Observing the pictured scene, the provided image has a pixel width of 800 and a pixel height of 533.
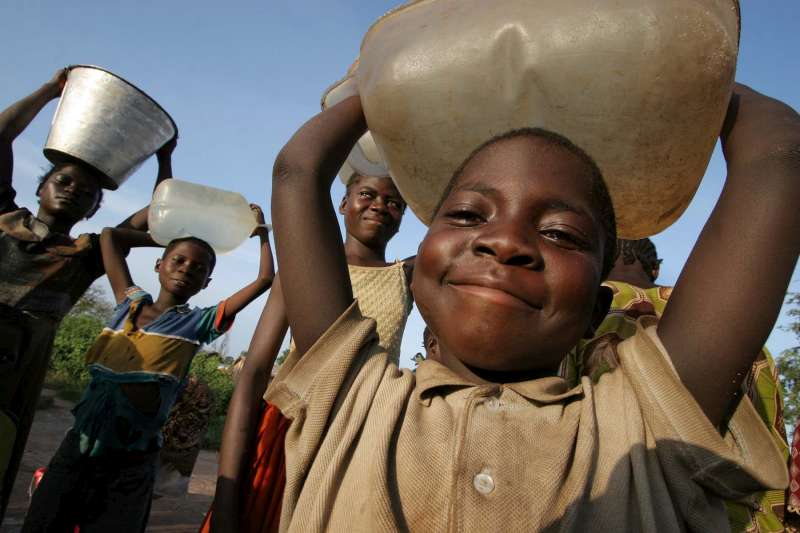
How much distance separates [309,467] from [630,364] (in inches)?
25.3

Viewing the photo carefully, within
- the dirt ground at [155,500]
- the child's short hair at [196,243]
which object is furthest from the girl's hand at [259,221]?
the dirt ground at [155,500]

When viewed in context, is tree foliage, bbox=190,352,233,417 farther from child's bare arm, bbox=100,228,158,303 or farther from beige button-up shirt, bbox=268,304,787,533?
beige button-up shirt, bbox=268,304,787,533

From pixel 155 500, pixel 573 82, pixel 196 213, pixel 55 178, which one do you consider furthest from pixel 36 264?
pixel 155 500

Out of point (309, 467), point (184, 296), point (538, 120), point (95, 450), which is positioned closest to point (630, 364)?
point (538, 120)

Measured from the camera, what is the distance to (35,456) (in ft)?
21.6

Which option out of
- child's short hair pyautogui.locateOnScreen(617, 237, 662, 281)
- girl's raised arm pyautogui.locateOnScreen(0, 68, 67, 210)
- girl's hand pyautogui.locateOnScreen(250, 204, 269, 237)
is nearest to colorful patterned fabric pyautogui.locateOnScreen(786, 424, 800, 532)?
child's short hair pyautogui.locateOnScreen(617, 237, 662, 281)

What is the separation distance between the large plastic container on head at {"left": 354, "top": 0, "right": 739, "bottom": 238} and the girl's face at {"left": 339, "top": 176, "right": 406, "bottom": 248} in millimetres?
1176

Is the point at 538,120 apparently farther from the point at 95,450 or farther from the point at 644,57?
the point at 95,450

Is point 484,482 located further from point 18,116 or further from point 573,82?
point 18,116

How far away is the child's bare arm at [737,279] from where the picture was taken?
94 cm

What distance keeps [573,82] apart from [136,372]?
2.80 m

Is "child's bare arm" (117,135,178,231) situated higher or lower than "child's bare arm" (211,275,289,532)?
higher

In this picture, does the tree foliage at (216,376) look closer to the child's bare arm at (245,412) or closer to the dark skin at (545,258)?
the child's bare arm at (245,412)

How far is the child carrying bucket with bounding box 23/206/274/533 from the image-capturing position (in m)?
2.68
